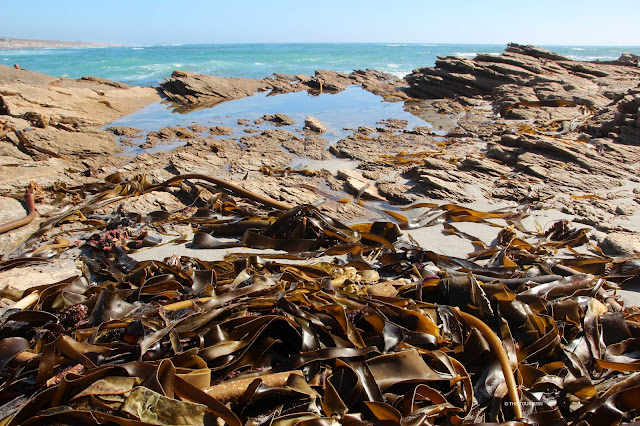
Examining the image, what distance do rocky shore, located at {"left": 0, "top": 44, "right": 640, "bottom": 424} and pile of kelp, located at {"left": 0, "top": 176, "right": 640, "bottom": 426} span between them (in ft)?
0.03

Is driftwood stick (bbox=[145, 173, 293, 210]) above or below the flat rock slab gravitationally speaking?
below

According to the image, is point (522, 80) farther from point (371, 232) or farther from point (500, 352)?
point (500, 352)

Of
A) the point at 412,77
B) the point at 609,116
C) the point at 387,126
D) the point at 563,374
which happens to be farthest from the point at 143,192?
the point at 412,77

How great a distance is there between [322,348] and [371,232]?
164cm

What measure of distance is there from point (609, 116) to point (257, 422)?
8203 mm

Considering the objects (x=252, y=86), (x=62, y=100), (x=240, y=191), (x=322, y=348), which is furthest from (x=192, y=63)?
(x=322, y=348)

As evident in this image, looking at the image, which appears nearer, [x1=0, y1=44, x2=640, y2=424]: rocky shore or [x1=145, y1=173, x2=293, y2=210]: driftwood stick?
[x1=0, y1=44, x2=640, y2=424]: rocky shore

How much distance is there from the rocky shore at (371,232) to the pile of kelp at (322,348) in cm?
1

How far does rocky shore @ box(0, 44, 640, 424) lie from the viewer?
1.45 m

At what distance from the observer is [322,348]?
1458 millimetres

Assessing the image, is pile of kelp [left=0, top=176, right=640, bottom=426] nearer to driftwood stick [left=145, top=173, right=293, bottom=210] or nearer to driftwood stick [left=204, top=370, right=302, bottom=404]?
driftwood stick [left=204, top=370, right=302, bottom=404]

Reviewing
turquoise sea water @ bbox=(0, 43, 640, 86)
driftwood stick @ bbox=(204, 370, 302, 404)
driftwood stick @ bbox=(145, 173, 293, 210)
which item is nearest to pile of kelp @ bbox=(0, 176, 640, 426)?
driftwood stick @ bbox=(204, 370, 302, 404)

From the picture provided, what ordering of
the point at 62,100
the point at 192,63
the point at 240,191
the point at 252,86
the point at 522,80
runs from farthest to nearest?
1. the point at 192,63
2. the point at 252,86
3. the point at 522,80
4. the point at 62,100
5. the point at 240,191

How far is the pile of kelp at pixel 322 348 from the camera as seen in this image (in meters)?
1.23
